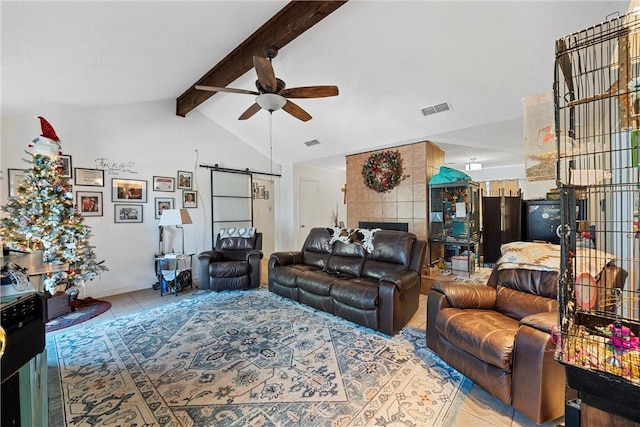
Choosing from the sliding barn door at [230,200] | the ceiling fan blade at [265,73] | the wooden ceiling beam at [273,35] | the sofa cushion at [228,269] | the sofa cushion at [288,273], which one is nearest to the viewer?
the ceiling fan blade at [265,73]

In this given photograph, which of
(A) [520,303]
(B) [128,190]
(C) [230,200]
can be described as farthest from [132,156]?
(A) [520,303]

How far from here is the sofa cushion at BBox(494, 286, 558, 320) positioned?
1.97 metres

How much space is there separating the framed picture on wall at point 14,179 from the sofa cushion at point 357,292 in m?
4.12

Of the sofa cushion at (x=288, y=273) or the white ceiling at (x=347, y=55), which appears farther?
the sofa cushion at (x=288, y=273)

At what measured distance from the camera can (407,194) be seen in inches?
189

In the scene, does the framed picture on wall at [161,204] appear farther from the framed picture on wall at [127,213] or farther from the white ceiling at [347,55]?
the white ceiling at [347,55]

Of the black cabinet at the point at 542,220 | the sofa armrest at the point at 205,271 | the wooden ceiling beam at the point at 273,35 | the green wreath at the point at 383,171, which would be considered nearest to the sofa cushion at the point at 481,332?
the wooden ceiling beam at the point at 273,35

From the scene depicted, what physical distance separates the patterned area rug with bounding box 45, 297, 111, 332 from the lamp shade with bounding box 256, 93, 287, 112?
10.6 ft

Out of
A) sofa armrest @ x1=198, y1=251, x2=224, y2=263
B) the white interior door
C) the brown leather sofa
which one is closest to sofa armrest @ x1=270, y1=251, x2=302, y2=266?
the brown leather sofa

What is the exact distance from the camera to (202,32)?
2723mm

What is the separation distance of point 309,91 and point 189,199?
11.2 ft

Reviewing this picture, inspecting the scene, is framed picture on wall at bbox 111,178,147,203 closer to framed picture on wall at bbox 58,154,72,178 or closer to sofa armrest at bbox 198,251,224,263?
framed picture on wall at bbox 58,154,72,178

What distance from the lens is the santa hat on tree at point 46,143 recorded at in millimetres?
3094

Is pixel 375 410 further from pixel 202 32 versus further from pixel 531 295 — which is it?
pixel 202 32
